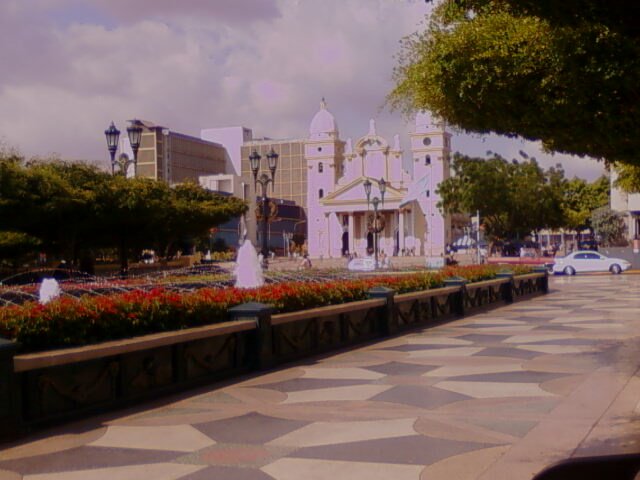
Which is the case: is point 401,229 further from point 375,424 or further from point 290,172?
point 375,424

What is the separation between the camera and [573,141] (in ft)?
32.0

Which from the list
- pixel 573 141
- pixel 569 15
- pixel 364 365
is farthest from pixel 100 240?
pixel 569 15

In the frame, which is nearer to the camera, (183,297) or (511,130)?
(511,130)

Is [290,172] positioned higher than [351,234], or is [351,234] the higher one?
[290,172]

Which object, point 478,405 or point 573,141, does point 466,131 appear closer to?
point 573,141

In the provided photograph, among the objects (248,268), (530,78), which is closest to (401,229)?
(248,268)

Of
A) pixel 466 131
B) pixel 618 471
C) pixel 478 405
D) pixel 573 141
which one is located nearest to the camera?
pixel 618 471

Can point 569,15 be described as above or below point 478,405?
above

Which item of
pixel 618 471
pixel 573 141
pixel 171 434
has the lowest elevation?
pixel 171 434

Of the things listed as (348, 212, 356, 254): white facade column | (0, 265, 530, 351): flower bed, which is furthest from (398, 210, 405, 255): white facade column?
(0, 265, 530, 351): flower bed

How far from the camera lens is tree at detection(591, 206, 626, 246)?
2736 inches

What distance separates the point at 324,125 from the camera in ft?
410

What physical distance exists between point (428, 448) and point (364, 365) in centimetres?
507

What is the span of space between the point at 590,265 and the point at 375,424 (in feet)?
137
